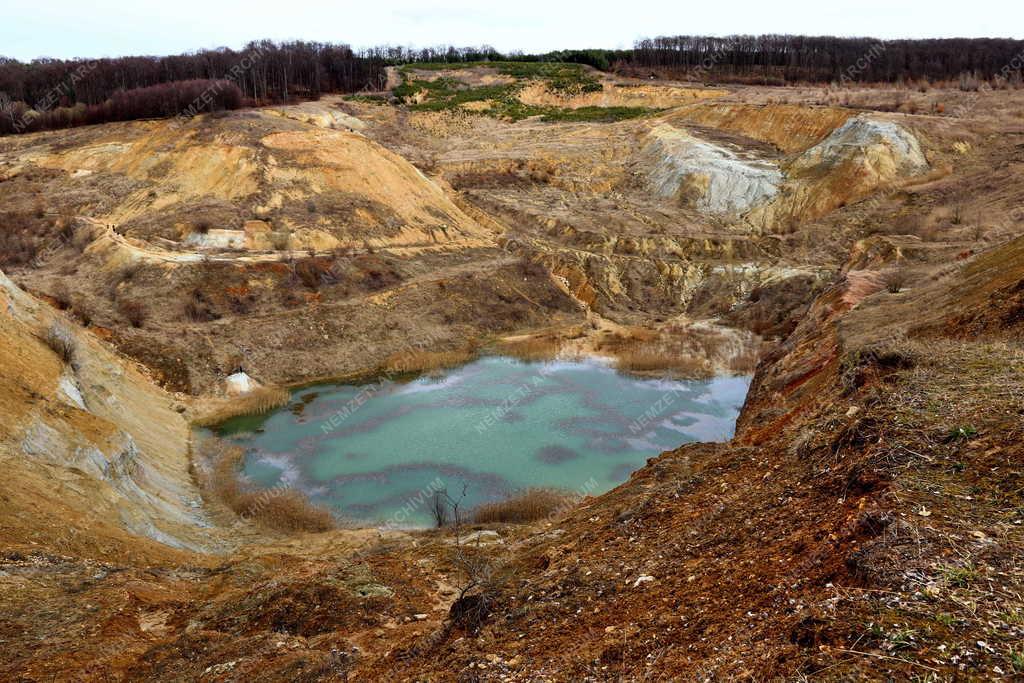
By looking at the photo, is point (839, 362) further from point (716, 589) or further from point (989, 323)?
point (716, 589)

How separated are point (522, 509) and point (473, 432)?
21.7 ft

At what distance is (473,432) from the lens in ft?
80.4

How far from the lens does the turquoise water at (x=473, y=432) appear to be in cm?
2072

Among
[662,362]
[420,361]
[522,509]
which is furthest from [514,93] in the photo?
[522,509]

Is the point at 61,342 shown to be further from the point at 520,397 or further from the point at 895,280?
the point at 895,280

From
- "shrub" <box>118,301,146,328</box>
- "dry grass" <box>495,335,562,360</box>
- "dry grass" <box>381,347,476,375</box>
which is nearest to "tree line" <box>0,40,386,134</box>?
"shrub" <box>118,301,146,328</box>

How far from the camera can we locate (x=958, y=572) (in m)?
5.41

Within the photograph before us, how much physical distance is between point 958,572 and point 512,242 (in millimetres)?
40075

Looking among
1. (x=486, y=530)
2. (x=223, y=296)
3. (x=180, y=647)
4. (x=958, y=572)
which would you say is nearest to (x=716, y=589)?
(x=958, y=572)

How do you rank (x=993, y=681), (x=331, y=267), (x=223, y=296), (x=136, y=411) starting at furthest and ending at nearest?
(x=331, y=267) → (x=223, y=296) → (x=136, y=411) → (x=993, y=681)

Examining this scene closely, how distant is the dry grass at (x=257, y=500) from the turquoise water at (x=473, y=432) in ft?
2.02

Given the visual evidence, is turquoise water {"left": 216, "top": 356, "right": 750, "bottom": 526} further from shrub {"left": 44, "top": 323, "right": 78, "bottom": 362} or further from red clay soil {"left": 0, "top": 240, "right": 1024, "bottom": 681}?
red clay soil {"left": 0, "top": 240, "right": 1024, "bottom": 681}

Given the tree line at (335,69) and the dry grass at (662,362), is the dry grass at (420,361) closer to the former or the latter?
the dry grass at (662,362)

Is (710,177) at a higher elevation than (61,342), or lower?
higher
